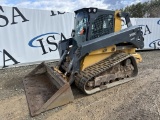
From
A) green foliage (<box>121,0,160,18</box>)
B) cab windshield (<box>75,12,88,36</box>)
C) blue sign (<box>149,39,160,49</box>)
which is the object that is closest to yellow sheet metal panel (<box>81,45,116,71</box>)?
cab windshield (<box>75,12,88,36</box>)

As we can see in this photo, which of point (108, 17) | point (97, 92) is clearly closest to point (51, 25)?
point (108, 17)

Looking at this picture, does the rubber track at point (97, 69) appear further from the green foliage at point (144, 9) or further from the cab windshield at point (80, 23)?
the green foliage at point (144, 9)

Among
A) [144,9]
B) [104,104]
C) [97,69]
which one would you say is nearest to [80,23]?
[97,69]

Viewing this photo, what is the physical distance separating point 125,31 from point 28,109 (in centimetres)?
345

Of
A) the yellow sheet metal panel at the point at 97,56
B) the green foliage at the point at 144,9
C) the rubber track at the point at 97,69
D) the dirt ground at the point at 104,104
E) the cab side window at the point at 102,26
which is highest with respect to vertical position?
the green foliage at the point at 144,9

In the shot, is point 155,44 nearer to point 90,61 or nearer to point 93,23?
point 93,23

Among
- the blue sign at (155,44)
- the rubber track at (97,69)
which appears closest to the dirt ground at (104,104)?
the rubber track at (97,69)

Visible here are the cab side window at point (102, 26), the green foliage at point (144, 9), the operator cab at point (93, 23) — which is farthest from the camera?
the green foliage at point (144, 9)

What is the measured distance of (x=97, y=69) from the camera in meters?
5.29

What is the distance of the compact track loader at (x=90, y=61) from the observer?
5.02 meters

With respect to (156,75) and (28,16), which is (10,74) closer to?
(28,16)

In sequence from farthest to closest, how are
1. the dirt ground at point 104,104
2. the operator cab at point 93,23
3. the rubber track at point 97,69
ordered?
the operator cab at point 93,23
the rubber track at point 97,69
the dirt ground at point 104,104

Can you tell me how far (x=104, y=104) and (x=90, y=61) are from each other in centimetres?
135

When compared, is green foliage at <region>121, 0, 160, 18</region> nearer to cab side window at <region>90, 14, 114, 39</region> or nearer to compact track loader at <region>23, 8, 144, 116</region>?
compact track loader at <region>23, 8, 144, 116</region>
